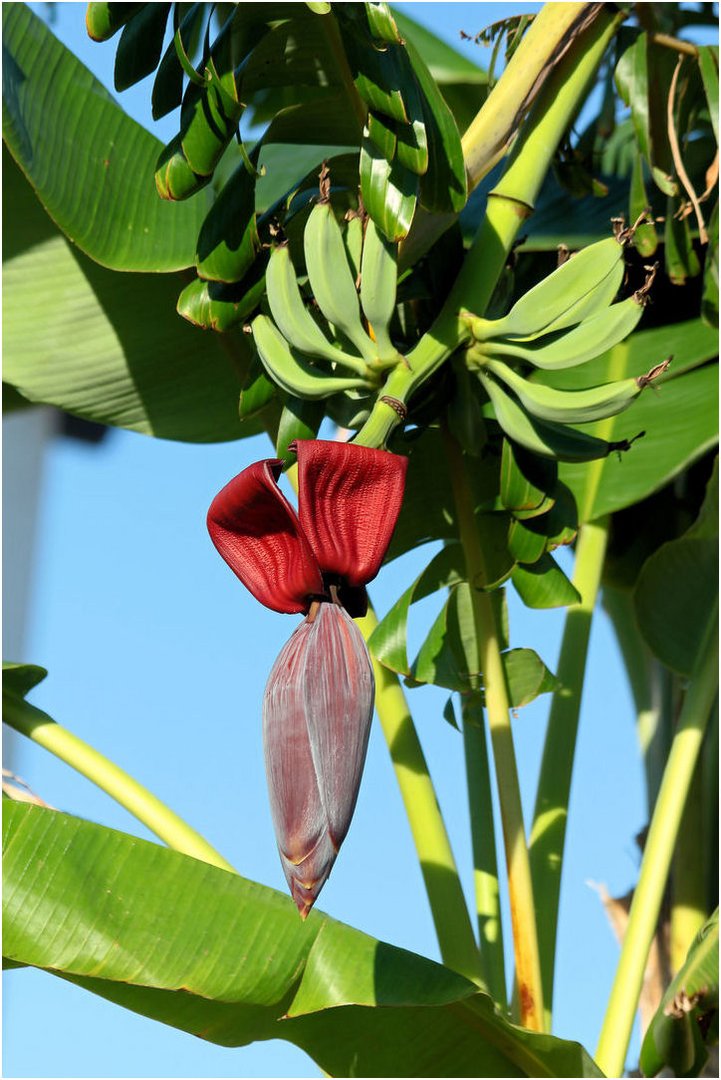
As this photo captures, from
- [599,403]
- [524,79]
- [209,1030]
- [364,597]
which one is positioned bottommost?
[209,1030]

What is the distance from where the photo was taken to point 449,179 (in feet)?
2.91

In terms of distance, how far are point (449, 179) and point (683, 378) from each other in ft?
2.53

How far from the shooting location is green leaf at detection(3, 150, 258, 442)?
4.67 ft

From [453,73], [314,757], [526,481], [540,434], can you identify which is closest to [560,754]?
[526,481]

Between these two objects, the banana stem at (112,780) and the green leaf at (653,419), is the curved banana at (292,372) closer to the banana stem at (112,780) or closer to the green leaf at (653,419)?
the banana stem at (112,780)

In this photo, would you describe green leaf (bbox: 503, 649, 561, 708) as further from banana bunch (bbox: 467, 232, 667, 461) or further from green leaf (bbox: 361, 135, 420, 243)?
green leaf (bbox: 361, 135, 420, 243)

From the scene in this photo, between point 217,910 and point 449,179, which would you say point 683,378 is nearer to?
point 449,179

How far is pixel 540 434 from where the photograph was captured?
959 millimetres

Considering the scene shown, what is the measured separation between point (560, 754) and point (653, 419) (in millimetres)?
439

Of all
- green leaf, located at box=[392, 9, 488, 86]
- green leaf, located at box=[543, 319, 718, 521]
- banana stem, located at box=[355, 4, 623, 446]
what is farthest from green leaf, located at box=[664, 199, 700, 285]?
Answer: green leaf, located at box=[392, 9, 488, 86]

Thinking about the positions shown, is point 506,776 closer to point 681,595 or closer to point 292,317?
point 681,595

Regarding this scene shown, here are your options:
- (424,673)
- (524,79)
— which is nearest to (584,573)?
(424,673)

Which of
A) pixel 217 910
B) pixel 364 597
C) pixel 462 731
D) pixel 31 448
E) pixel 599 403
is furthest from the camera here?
pixel 31 448

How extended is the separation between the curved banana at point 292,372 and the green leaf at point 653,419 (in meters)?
0.68
